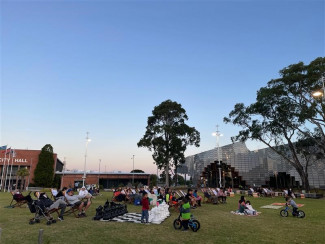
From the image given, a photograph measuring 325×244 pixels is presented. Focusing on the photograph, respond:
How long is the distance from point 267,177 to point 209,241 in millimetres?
42166

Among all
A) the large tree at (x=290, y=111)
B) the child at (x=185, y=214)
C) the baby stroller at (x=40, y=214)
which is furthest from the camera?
the large tree at (x=290, y=111)

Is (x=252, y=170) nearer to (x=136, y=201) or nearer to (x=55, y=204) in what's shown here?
(x=136, y=201)

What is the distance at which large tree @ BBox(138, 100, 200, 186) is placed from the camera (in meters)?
43.3

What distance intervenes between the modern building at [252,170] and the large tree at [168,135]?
8483 millimetres

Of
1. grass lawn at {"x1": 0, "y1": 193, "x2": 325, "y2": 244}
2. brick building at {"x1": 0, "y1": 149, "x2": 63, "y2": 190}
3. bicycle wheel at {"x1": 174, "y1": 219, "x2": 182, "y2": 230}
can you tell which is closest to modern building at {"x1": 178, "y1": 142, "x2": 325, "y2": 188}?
grass lawn at {"x1": 0, "y1": 193, "x2": 325, "y2": 244}

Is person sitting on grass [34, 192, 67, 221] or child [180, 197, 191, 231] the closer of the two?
child [180, 197, 191, 231]

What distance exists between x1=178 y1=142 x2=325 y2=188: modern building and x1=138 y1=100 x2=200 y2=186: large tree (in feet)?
27.8

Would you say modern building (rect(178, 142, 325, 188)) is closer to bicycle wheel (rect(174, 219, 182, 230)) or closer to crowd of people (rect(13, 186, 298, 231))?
crowd of people (rect(13, 186, 298, 231))

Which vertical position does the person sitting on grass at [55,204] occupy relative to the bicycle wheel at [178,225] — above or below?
above

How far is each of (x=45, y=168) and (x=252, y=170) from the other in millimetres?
43706

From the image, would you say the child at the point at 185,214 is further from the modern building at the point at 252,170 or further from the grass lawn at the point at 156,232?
the modern building at the point at 252,170

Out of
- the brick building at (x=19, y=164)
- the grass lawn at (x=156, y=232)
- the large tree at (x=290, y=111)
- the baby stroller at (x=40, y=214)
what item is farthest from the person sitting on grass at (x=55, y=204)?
the brick building at (x=19, y=164)

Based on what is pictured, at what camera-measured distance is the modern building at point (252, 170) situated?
39500mm

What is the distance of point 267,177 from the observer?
1758 inches
